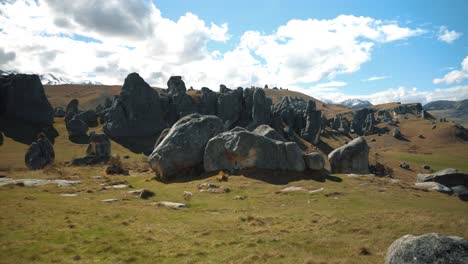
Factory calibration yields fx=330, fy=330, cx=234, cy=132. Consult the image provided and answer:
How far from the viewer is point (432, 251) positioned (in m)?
9.92

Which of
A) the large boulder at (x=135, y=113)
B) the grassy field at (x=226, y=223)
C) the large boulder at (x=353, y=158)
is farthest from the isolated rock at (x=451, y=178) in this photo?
the large boulder at (x=135, y=113)

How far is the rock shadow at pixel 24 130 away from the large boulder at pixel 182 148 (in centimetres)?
5498

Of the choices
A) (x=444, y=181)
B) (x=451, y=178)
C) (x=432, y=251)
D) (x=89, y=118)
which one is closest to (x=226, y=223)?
(x=432, y=251)

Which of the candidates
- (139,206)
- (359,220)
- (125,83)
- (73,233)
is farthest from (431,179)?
(125,83)

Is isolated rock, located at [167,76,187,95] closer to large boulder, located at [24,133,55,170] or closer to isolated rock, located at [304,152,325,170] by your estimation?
large boulder, located at [24,133,55,170]

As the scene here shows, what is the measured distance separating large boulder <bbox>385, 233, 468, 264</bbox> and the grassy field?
540 centimetres

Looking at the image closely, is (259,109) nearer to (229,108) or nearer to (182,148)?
(229,108)

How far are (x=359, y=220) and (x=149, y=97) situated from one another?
291 feet

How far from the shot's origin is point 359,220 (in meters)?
23.4

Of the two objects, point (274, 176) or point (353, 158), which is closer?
point (274, 176)

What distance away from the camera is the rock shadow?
3403 inches

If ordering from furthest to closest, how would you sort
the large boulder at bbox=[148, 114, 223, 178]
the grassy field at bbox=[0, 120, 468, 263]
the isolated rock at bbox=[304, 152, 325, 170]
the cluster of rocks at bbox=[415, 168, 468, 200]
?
the large boulder at bbox=[148, 114, 223, 178]
the isolated rock at bbox=[304, 152, 325, 170]
the cluster of rocks at bbox=[415, 168, 468, 200]
the grassy field at bbox=[0, 120, 468, 263]

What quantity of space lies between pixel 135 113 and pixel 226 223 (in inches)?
3272

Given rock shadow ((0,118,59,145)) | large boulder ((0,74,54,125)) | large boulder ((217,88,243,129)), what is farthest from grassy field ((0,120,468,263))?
large boulder ((217,88,243,129))
